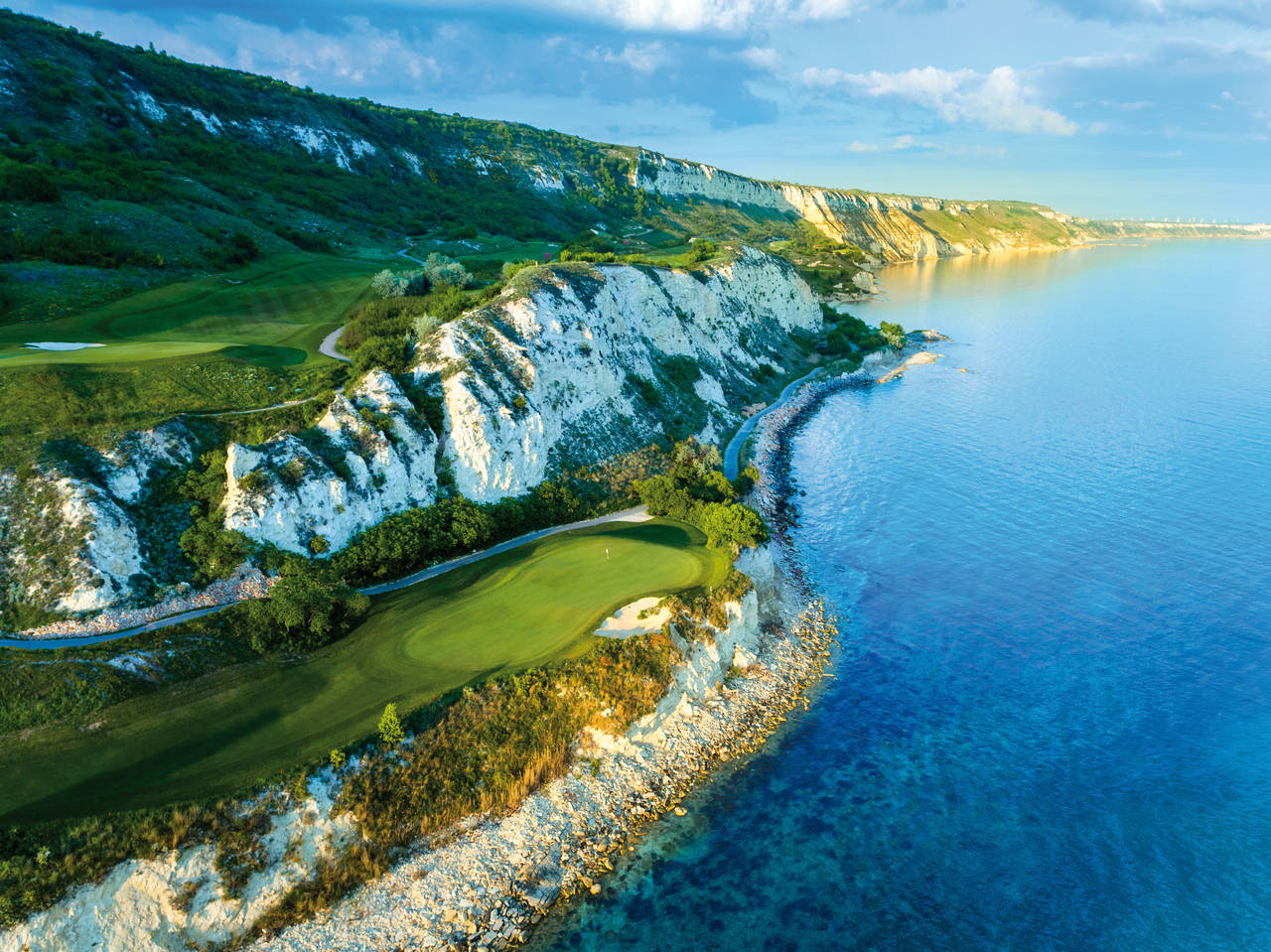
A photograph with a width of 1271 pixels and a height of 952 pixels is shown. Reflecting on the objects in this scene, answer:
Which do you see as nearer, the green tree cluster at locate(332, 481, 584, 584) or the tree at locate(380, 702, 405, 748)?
the tree at locate(380, 702, 405, 748)

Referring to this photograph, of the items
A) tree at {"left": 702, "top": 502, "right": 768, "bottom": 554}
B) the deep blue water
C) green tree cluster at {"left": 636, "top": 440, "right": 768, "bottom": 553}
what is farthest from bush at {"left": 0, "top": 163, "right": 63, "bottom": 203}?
the deep blue water

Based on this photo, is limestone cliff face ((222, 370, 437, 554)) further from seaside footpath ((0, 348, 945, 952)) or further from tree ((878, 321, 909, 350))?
tree ((878, 321, 909, 350))

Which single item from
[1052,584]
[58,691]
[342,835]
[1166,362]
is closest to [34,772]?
[58,691]

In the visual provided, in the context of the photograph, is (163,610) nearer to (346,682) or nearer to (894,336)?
(346,682)

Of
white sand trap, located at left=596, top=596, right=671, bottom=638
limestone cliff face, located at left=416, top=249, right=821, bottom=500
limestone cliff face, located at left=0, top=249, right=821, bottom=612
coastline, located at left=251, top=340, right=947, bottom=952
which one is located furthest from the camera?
limestone cliff face, located at left=416, top=249, right=821, bottom=500

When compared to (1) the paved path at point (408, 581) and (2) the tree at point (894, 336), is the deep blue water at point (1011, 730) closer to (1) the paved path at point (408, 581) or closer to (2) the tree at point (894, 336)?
(1) the paved path at point (408, 581)

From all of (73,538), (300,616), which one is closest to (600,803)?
(300,616)

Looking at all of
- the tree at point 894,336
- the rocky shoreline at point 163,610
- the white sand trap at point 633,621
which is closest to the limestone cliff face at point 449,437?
the rocky shoreline at point 163,610
